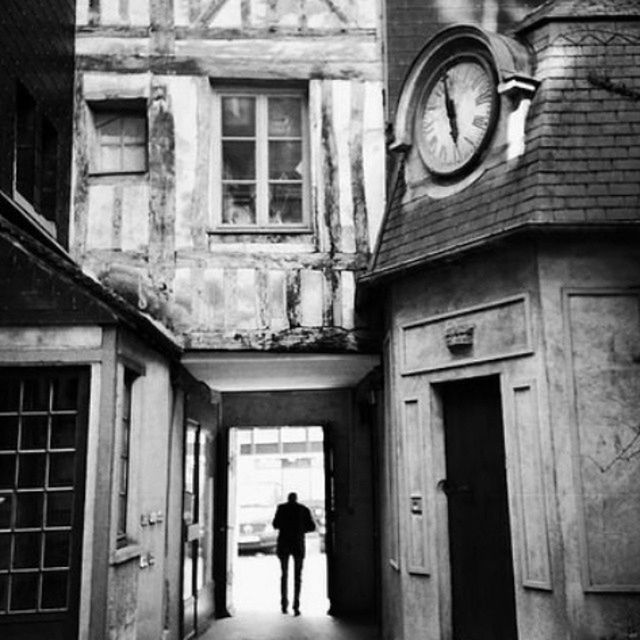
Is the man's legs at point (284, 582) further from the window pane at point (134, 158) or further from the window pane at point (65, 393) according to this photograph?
the window pane at point (65, 393)

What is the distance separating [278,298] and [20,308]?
9.08ft

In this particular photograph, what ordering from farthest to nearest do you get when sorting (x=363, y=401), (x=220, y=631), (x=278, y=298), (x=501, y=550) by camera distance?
1. (x=363, y=401)
2. (x=220, y=631)
3. (x=278, y=298)
4. (x=501, y=550)

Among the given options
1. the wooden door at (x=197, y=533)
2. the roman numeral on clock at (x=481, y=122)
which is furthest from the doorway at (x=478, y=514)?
the wooden door at (x=197, y=533)

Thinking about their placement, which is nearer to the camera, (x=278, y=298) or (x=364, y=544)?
(x=278, y=298)

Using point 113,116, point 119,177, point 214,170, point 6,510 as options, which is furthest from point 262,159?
point 6,510

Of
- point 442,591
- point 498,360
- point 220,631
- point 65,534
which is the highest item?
point 498,360

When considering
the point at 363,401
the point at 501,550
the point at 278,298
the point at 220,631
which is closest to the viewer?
the point at 501,550

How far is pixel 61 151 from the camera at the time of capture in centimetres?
881

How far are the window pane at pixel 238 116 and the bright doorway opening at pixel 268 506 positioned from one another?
5056 millimetres

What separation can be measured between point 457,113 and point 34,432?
14.2 feet

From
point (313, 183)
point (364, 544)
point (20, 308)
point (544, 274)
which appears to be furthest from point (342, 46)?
point (364, 544)

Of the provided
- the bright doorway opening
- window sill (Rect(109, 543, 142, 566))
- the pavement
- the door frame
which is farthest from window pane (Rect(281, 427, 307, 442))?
window sill (Rect(109, 543, 142, 566))

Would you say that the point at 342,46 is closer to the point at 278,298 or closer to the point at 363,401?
the point at 278,298

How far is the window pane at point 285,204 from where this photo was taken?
8758mm
